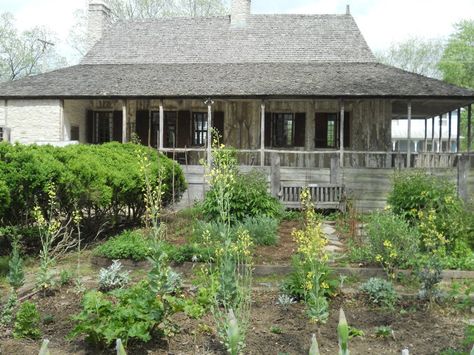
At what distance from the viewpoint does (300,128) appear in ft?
69.6

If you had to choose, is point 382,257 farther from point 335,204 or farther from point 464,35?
point 464,35

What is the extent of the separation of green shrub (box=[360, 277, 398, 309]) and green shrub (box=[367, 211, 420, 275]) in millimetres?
909

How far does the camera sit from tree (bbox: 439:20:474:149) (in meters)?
45.0

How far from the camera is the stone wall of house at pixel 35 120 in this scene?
2019cm

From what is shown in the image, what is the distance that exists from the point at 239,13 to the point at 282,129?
21.5 ft

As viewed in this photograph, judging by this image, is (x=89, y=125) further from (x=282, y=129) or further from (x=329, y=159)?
(x=329, y=159)

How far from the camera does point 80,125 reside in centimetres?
2186

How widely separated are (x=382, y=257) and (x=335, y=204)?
7.26m

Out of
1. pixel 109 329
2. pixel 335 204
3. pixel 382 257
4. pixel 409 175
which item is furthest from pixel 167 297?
pixel 335 204

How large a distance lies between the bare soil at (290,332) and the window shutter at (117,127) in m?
16.0

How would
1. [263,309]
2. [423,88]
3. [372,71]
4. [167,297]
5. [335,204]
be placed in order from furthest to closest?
[372,71] < [423,88] < [335,204] < [263,309] < [167,297]

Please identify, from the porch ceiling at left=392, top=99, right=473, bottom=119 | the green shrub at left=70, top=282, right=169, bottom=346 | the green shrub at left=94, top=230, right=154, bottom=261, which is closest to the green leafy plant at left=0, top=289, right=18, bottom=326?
the green shrub at left=70, top=282, right=169, bottom=346

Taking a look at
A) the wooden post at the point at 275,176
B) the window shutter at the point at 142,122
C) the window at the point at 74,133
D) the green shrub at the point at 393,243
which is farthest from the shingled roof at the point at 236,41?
the green shrub at the point at 393,243

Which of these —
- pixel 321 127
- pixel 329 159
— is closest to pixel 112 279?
pixel 329 159
